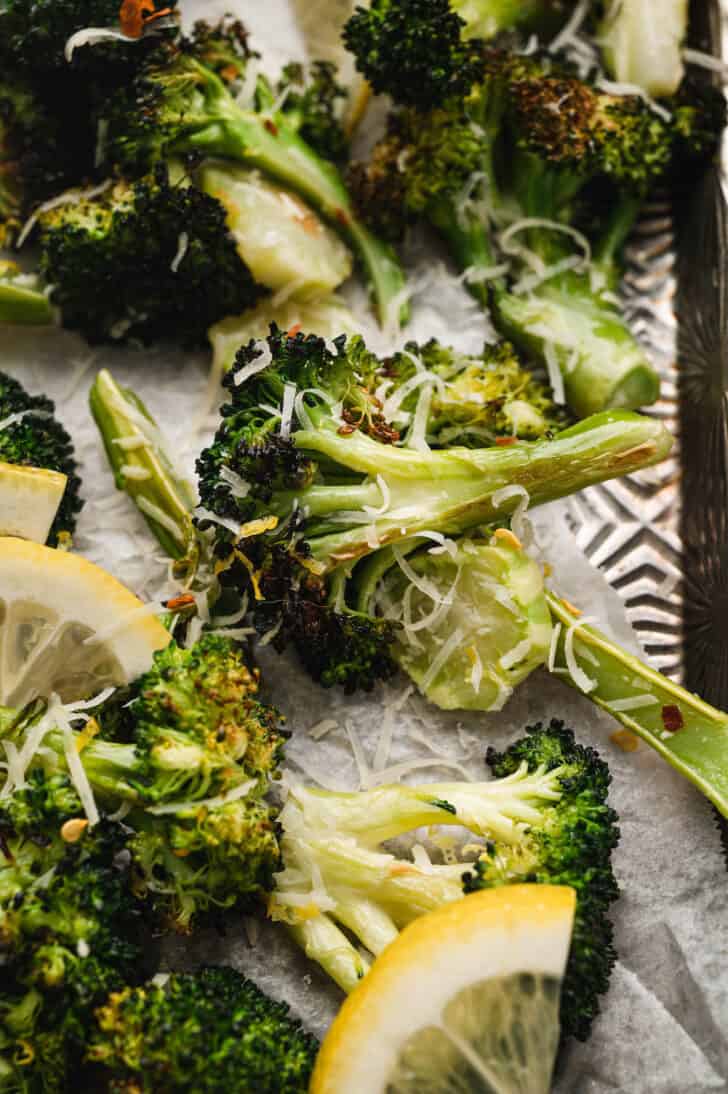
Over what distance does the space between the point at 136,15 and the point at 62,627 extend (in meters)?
1.05

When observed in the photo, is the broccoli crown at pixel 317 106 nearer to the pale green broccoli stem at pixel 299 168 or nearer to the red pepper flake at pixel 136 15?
the pale green broccoli stem at pixel 299 168

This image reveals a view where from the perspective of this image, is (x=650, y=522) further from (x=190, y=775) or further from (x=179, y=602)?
(x=190, y=775)

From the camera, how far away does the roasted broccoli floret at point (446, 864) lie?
1583 mm

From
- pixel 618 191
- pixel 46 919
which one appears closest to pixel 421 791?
pixel 46 919

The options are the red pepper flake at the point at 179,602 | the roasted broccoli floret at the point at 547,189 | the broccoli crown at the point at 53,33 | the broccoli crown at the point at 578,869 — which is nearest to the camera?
the broccoli crown at the point at 578,869

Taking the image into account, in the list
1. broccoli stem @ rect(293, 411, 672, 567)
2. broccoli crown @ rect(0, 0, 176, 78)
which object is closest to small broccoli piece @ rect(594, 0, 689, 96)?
broccoli stem @ rect(293, 411, 672, 567)

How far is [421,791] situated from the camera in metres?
1.70

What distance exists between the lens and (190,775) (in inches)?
59.5

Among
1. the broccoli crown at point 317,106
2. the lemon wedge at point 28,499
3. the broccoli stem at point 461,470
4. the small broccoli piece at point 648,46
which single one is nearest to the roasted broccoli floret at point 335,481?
the broccoli stem at point 461,470

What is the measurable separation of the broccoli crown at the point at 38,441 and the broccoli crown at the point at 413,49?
82cm

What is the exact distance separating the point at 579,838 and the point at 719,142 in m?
1.32

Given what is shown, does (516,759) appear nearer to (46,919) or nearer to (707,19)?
(46,919)

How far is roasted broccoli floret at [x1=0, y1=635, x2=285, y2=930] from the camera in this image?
4.97 ft

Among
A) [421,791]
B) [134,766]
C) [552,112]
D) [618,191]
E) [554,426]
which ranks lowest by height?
[421,791]
